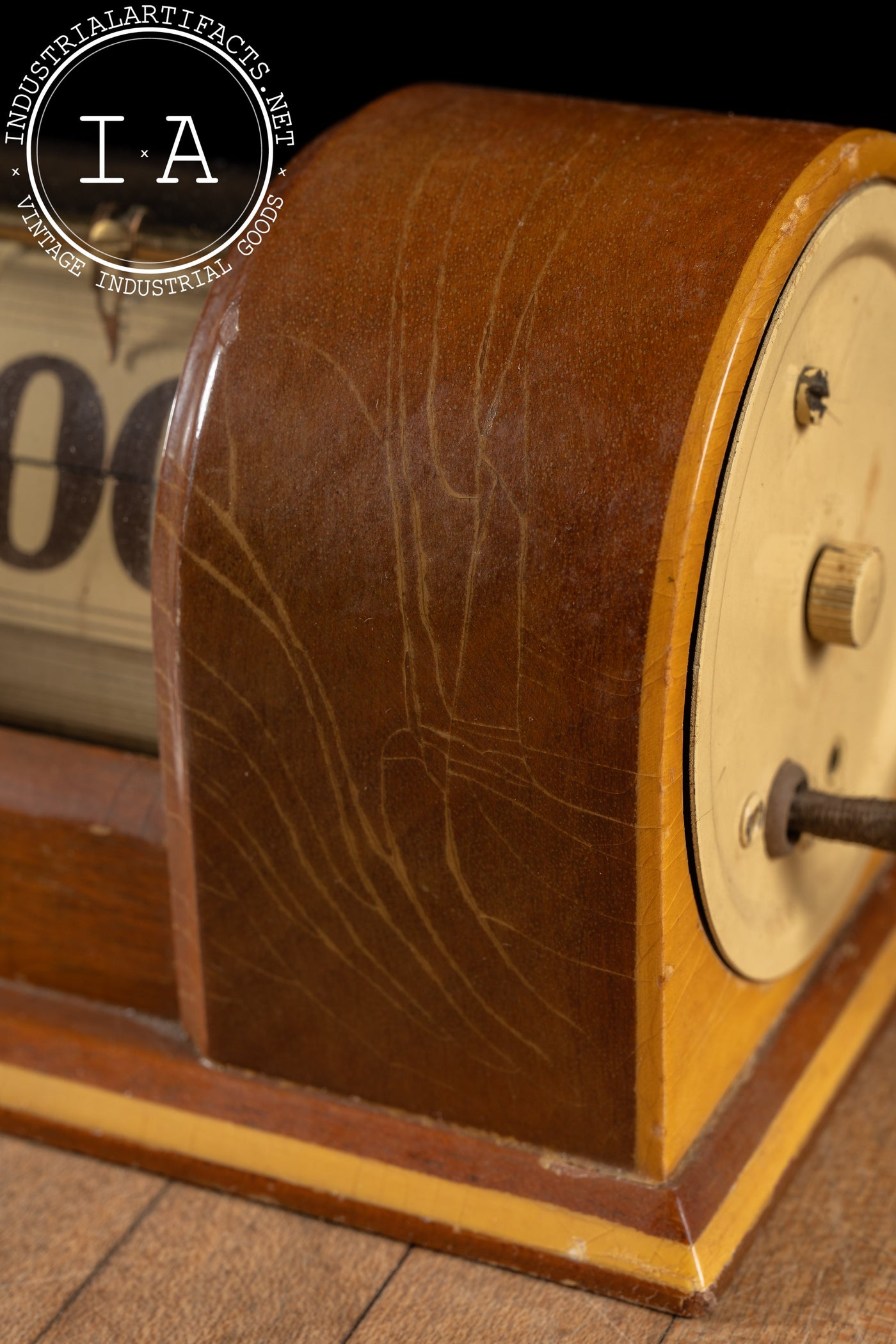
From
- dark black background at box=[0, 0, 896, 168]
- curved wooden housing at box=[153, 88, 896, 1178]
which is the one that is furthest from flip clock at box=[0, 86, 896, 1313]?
dark black background at box=[0, 0, 896, 168]

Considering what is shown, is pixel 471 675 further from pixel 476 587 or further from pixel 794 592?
pixel 794 592

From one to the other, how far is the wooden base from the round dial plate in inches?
4.4

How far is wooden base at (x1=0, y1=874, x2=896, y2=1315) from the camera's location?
1.03m

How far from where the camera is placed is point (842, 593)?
A: 1065mm

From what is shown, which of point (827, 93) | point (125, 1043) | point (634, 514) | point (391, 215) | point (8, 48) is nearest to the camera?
point (634, 514)

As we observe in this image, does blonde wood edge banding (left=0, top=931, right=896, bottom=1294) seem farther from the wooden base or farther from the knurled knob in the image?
the knurled knob

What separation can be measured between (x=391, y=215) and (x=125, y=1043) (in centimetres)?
59

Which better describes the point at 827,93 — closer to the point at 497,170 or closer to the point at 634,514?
the point at 497,170

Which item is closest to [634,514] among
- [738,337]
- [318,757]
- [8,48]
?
[738,337]

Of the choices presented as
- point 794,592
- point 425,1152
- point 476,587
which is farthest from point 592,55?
point 425,1152

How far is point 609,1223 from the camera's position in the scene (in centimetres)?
103

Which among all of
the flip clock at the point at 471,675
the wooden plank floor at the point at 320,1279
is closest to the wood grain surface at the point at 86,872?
the flip clock at the point at 471,675

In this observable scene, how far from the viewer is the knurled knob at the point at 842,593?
107cm

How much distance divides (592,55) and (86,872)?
1084 mm
